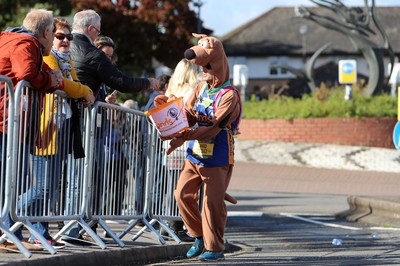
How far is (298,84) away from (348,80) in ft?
122

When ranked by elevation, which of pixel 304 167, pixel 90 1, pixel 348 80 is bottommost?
pixel 304 167

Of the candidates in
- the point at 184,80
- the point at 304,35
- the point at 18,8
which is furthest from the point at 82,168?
the point at 304,35

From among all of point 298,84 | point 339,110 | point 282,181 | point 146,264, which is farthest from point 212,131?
point 298,84

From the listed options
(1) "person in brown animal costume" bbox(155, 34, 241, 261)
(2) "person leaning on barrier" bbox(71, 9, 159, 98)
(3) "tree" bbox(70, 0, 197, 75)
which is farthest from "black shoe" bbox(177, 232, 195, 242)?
(3) "tree" bbox(70, 0, 197, 75)

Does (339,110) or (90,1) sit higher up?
(90,1)

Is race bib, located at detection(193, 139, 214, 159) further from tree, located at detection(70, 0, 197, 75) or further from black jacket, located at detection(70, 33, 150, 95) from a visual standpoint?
tree, located at detection(70, 0, 197, 75)

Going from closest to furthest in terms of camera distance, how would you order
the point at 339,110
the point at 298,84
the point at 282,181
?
the point at 282,181 < the point at 339,110 < the point at 298,84

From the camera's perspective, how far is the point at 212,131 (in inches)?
345

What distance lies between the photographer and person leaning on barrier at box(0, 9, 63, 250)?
7992 mm

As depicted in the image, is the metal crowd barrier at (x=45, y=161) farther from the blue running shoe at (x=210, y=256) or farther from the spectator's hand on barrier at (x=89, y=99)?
the blue running shoe at (x=210, y=256)

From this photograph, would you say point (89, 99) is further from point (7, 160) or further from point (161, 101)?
point (7, 160)

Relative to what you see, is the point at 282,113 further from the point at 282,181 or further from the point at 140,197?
the point at 140,197

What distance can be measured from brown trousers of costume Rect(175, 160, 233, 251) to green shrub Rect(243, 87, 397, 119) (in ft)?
69.7

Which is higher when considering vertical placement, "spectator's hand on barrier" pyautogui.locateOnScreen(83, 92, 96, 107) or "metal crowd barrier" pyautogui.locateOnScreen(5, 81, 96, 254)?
"spectator's hand on barrier" pyautogui.locateOnScreen(83, 92, 96, 107)
